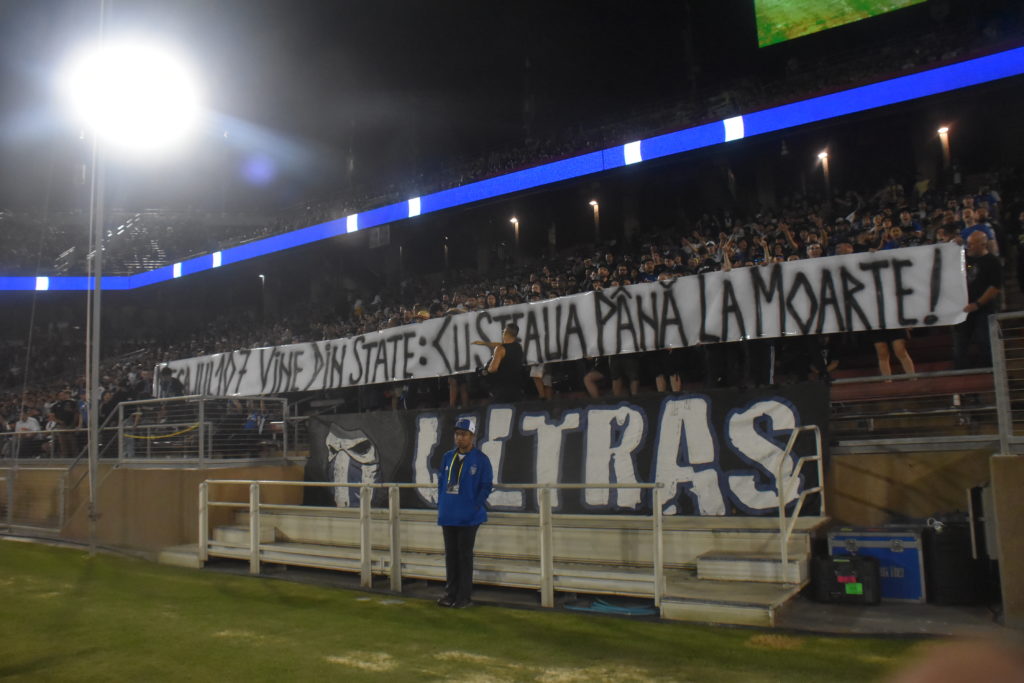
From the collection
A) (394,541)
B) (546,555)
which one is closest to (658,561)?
(546,555)

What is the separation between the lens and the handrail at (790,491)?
272 inches

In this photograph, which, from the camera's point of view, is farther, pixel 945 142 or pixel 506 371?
pixel 945 142

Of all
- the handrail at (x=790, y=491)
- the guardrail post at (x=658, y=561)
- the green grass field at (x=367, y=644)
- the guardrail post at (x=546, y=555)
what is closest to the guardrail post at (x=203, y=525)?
the green grass field at (x=367, y=644)

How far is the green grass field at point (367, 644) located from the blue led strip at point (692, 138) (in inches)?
274

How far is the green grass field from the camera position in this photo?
5516 mm

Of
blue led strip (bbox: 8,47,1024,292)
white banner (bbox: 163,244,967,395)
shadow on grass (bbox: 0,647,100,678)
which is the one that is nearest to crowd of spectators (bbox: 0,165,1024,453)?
white banner (bbox: 163,244,967,395)

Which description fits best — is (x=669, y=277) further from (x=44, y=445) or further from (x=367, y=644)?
(x=44, y=445)

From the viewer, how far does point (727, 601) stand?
6.53 m

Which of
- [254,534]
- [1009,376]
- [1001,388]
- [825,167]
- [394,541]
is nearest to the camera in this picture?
[1001,388]

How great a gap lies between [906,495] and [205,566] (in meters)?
8.82

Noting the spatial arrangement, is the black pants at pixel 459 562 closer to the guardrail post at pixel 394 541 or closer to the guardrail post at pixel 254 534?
the guardrail post at pixel 394 541

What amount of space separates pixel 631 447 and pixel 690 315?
219cm

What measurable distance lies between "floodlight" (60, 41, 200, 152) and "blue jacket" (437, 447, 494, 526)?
7.98 m

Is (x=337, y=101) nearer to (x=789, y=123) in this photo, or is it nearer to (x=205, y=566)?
(x=789, y=123)
